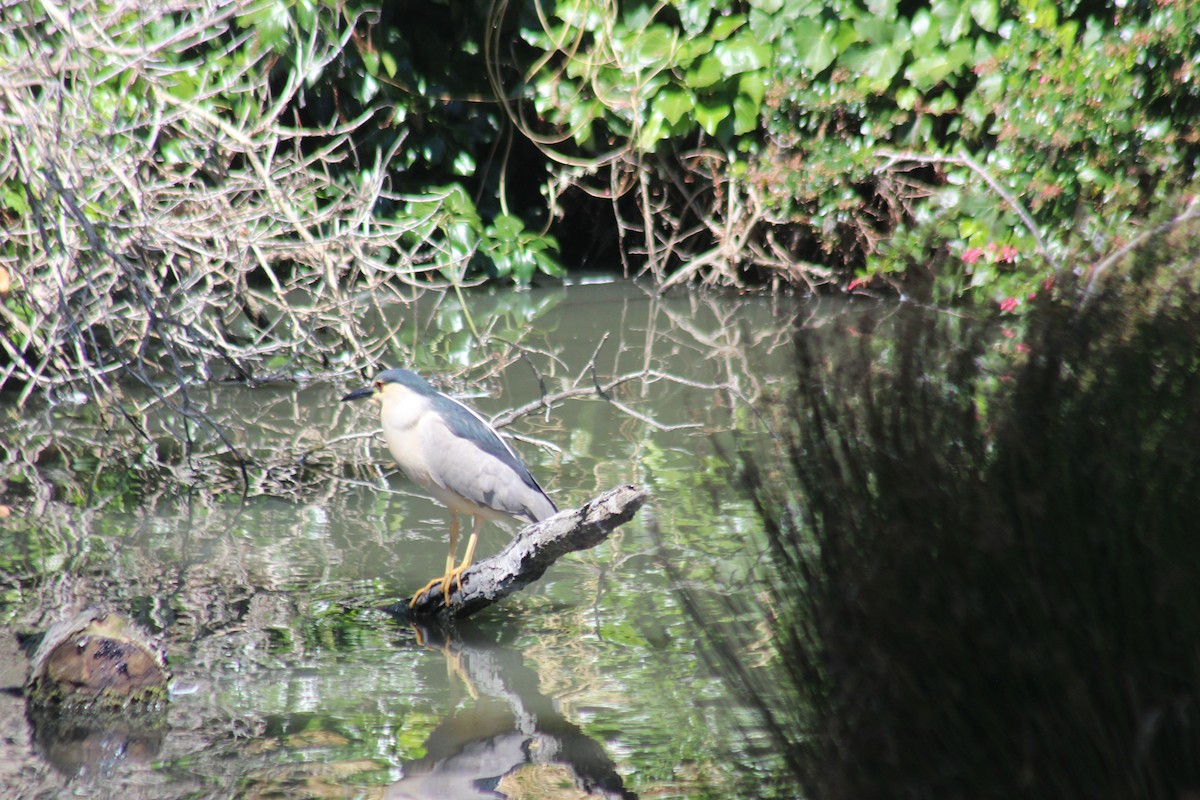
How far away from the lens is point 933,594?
7.26 feet

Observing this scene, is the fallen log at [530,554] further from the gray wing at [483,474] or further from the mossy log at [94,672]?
the mossy log at [94,672]

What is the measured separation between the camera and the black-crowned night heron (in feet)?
15.2

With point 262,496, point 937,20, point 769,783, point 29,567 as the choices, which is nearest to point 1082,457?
point 769,783

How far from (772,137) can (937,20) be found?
5.32ft

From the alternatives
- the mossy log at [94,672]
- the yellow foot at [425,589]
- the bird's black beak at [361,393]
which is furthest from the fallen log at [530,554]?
the mossy log at [94,672]

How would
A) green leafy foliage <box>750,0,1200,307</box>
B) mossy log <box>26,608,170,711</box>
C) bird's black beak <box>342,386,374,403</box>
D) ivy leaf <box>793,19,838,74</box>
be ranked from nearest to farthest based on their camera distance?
mossy log <box>26,608,170,711</box> → bird's black beak <box>342,386,374,403</box> → green leafy foliage <box>750,0,1200,307</box> → ivy leaf <box>793,19,838,74</box>

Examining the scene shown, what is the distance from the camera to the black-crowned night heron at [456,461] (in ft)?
15.2

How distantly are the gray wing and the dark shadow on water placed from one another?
222 cm

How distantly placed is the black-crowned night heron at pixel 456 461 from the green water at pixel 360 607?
15.2 inches

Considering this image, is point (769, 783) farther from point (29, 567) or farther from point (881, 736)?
point (29, 567)

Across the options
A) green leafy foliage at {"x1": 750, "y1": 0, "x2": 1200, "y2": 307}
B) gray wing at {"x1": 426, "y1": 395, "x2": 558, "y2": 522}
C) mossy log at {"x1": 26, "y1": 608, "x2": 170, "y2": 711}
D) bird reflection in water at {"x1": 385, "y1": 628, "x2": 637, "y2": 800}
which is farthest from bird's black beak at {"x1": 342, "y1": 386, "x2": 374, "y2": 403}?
green leafy foliage at {"x1": 750, "y1": 0, "x2": 1200, "y2": 307}

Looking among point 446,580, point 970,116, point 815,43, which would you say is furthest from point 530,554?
point 815,43

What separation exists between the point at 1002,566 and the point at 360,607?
2.94m

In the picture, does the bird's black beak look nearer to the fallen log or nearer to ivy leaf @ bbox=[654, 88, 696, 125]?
the fallen log
